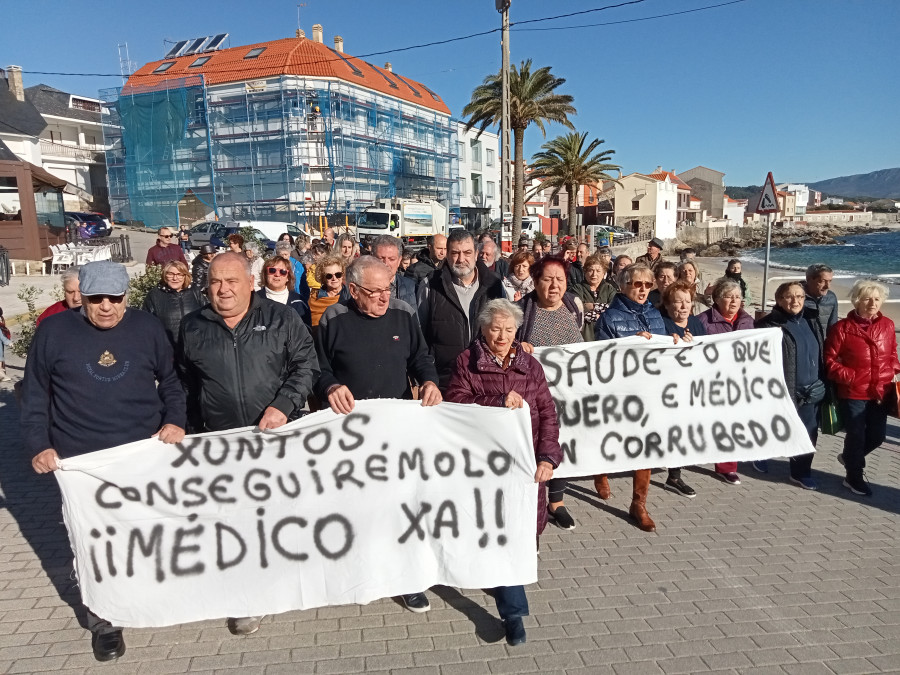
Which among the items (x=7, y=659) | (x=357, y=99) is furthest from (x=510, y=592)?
(x=357, y=99)

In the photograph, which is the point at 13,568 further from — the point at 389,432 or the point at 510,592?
the point at 510,592

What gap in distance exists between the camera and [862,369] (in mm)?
4883

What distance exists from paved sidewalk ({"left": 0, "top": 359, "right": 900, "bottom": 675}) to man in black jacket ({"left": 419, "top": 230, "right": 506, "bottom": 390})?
1.57 metres

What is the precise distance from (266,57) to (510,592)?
145 ft

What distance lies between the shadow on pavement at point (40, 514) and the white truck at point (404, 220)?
24.4m

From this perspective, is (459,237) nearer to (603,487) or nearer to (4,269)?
(603,487)

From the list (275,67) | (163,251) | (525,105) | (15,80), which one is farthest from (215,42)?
(163,251)

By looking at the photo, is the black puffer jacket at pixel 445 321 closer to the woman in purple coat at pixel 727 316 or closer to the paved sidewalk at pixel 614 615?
the paved sidewalk at pixel 614 615

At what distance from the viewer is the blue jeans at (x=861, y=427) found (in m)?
4.96

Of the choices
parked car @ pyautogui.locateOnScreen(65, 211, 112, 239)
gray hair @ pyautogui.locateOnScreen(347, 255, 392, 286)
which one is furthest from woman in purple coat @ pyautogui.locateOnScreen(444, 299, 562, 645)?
parked car @ pyautogui.locateOnScreen(65, 211, 112, 239)

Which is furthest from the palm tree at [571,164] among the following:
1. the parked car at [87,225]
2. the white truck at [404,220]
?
the parked car at [87,225]

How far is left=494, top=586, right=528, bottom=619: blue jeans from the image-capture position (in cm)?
332

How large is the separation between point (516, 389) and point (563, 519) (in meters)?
1.63

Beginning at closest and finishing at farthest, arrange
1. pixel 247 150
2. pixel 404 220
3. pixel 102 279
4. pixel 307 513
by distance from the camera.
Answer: pixel 102 279
pixel 307 513
pixel 404 220
pixel 247 150
